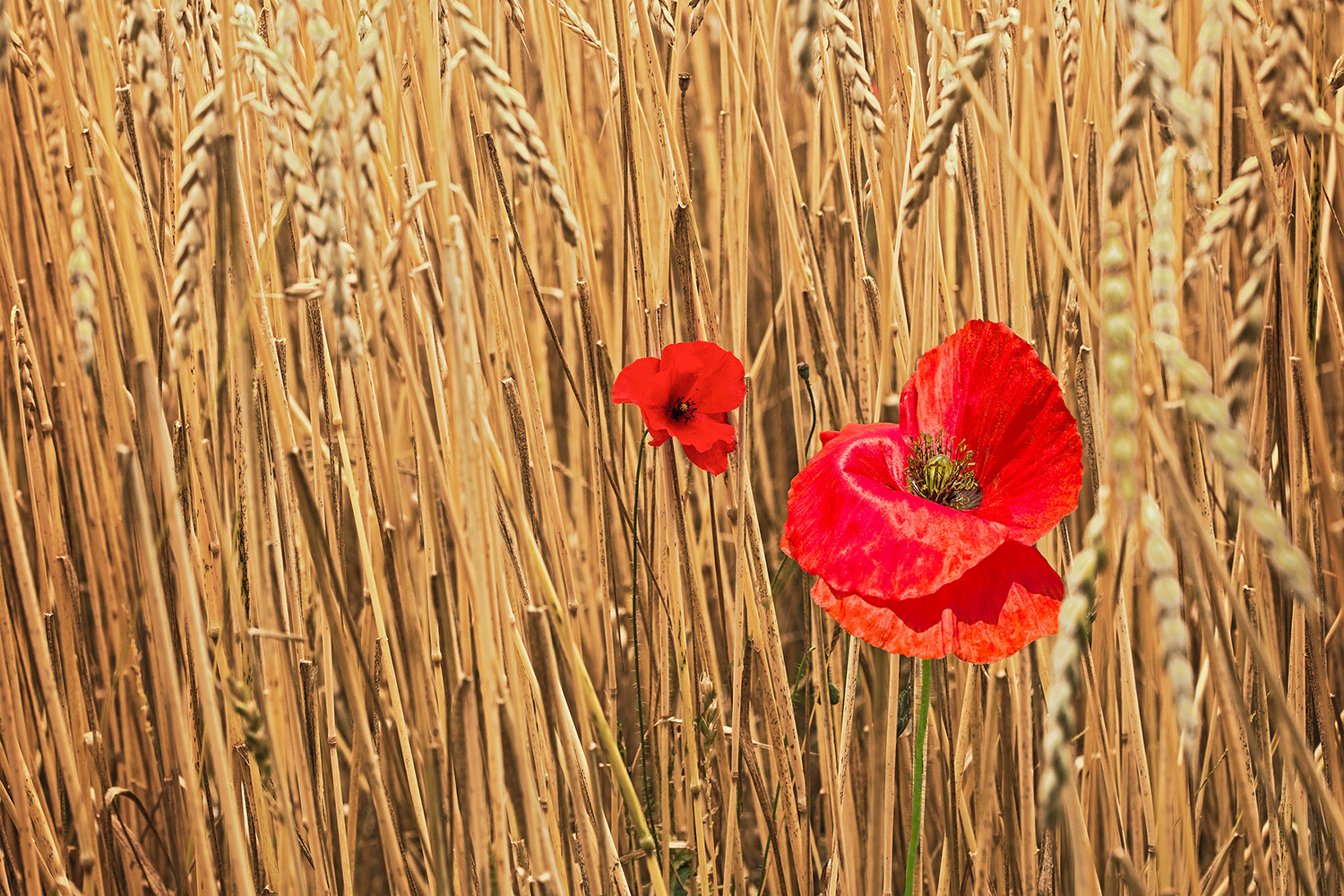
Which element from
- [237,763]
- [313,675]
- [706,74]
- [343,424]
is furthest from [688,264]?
[706,74]

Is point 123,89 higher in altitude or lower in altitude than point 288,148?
higher

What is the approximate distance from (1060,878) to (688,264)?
0.47 m

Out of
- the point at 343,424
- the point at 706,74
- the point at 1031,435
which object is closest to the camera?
the point at 1031,435

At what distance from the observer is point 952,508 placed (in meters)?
0.43

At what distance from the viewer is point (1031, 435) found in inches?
17.4

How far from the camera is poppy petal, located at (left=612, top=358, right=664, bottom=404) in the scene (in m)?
0.56

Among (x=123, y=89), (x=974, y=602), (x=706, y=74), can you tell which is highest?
(x=706, y=74)

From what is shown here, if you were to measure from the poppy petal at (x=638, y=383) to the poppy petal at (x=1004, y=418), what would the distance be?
16 centimetres

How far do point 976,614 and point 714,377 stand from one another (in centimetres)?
23

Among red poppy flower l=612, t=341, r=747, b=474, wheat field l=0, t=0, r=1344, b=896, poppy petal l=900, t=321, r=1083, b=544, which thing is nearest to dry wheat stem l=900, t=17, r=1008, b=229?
wheat field l=0, t=0, r=1344, b=896

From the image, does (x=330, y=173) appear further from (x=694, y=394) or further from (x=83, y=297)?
(x=694, y=394)

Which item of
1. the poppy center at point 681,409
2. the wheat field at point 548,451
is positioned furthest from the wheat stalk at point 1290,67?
the poppy center at point 681,409

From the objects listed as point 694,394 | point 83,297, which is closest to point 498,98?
point 83,297

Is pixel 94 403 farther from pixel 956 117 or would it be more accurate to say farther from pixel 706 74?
pixel 706 74
